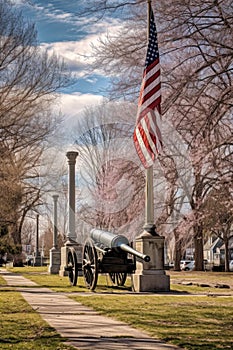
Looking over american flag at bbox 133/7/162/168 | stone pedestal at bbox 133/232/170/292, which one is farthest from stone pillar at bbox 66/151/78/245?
american flag at bbox 133/7/162/168

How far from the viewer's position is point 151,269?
51.9 ft

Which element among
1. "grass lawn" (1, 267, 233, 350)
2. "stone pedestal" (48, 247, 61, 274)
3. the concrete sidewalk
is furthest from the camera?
"stone pedestal" (48, 247, 61, 274)

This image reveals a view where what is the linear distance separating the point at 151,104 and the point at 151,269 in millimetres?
4215

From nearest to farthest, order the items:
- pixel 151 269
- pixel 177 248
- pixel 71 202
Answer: pixel 151 269 → pixel 71 202 → pixel 177 248

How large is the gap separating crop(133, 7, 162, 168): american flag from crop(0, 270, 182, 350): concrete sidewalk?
15.5ft

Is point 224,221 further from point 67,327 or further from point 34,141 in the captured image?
point 67,327

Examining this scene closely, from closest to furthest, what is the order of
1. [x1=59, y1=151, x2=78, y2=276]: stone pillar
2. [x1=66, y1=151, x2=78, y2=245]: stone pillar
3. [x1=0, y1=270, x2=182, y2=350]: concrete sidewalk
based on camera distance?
[x1=0, y1=270, x2=182, y2=350]: concrete sidewalk < [x1=59, y1=151, x2=78, y2=276]: stone pillar < [x1=66, y1=151, x2=78, y2=245]: stone pillar

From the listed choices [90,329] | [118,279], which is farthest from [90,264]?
[90,329]

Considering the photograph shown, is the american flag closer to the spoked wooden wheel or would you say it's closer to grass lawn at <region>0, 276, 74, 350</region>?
the spoked wooden wheel

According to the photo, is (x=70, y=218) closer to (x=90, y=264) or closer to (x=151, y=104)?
(x=90, y=264)

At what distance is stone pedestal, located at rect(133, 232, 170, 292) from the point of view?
15672 mm

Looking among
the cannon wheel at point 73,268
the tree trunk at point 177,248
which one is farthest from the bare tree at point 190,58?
the tree trunk at point 177,248

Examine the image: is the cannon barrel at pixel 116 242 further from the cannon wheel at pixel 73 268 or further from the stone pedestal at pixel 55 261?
the stone pedestal at pixel 55 261

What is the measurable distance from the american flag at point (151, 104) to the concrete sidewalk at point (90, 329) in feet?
15.5
